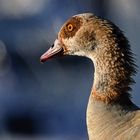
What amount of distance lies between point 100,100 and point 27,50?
330 inches

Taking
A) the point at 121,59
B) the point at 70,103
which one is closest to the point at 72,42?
the point at 121,59

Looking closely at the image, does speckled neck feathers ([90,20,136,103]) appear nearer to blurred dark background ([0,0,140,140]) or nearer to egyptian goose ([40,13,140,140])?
egyptian goose ([40,13,140,140])

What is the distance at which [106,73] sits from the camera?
5.32 m

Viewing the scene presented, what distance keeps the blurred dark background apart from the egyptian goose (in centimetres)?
579

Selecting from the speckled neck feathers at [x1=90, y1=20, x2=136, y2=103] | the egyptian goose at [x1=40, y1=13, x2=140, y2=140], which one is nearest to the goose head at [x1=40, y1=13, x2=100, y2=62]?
the egyptian goose at [x1=40, y1=13, x2=140, y2=140]

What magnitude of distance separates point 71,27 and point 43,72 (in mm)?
7865

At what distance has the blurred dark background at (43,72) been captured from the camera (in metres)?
12.0

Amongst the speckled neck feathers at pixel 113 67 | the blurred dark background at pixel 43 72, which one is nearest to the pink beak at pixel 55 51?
the speckled neck feathers at pixel 113 67

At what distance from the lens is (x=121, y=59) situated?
17.4ft

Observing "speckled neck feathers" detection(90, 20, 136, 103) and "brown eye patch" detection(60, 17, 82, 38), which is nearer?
"speckled neck feathers" detection(90, 20, 136, 103)

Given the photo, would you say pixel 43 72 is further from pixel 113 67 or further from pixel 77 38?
pixel 113 67

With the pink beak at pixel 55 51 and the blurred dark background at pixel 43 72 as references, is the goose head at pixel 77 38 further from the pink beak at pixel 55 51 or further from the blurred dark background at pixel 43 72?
the blurred dark background at pixel 43 72

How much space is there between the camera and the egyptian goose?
4.96 metres

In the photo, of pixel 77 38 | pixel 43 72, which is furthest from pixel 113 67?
pixel 43 72
